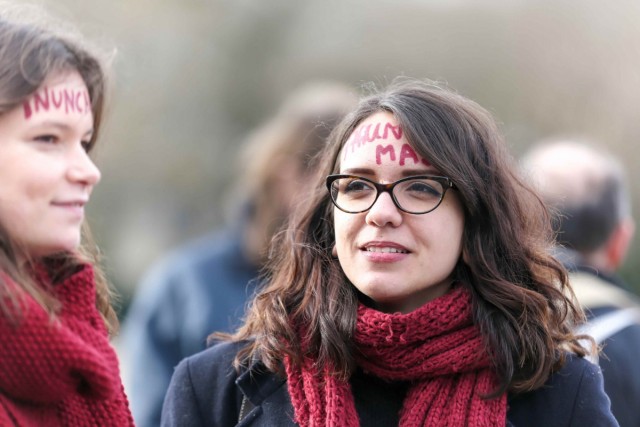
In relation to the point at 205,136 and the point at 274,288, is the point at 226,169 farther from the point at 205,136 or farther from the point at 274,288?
the point at 274,288

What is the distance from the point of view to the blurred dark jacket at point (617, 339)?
3.41 meters

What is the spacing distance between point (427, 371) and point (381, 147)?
66cm

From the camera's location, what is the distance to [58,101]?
2.62m

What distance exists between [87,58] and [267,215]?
1.79m

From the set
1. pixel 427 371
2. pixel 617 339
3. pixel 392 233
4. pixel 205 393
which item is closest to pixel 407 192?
pixel 392 233

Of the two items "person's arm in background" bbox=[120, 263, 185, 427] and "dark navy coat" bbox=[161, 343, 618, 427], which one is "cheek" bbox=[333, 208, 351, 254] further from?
"person's arm in background" bbox=[120, 263, 185, 427]

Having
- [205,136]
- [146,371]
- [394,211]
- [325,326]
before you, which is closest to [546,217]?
[394,211]

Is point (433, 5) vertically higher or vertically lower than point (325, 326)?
higher

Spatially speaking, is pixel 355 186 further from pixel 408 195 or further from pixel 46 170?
pixel 46 170

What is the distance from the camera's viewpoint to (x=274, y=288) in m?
3.12

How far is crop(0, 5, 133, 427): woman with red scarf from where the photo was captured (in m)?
2.43

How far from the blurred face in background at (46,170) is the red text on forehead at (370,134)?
0.76 metres

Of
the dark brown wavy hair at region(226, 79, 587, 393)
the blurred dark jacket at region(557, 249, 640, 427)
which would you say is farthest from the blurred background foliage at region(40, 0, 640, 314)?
the dark brown wavy hair at region(226, 79, 587, 393)

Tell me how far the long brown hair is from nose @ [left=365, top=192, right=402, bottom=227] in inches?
32.9
